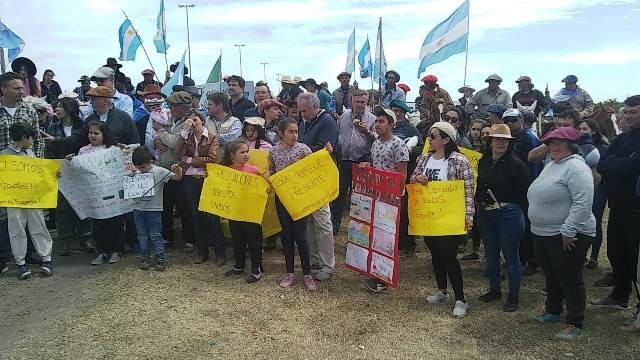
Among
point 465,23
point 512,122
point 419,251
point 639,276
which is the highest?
point 465,23

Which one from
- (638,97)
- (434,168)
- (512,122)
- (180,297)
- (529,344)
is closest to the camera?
(529,344)

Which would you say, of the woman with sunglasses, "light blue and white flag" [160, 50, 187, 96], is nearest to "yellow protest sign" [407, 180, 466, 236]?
the woman with sunglasses

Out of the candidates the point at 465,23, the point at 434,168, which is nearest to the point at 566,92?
the point at 465,23

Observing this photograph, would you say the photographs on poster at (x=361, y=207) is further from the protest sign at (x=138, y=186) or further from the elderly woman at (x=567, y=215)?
the protest sign at (x=138, y=186)

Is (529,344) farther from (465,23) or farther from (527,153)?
(465,23)

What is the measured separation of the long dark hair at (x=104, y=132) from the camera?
281 inches

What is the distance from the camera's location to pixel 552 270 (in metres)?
5.15

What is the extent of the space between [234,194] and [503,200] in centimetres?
333

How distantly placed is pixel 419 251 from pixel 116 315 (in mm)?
4678

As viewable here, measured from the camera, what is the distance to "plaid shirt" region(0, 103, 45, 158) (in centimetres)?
669

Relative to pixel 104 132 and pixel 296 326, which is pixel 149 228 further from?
pixel 296 326

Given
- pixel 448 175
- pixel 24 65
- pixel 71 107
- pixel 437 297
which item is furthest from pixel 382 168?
pixel 24 65

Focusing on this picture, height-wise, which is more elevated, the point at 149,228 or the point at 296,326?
the point at 149,228

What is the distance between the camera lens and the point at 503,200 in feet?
17.7
